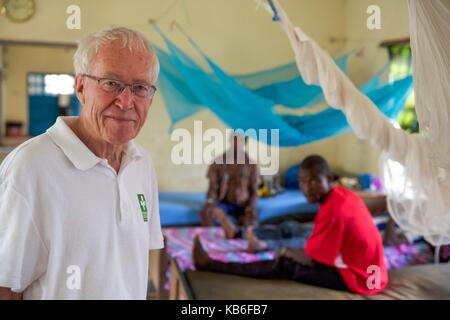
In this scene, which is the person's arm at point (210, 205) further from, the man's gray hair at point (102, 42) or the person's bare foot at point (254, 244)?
the man's gray hair at point (102, 42)

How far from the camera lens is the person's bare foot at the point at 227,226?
2941 mm

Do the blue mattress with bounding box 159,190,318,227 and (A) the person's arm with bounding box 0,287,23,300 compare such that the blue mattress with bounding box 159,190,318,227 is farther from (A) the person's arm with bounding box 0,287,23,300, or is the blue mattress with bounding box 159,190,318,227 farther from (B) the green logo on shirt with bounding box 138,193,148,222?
(A) the person's arm with bounding box 0,287,23,300

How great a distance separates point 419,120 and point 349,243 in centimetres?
96

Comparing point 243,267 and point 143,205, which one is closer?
point 143,205

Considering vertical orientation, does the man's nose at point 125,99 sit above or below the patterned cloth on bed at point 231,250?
above

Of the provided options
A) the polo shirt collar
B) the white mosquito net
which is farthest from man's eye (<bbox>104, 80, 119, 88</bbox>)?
the white mosquito net

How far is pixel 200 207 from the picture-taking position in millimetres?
3027

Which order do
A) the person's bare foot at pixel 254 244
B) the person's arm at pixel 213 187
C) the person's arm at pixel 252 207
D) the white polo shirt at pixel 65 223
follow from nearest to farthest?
the white polo shirt at pixel 65 223 < the person's arm at pixel 213 187 < the person's bare foot at pixel 254 244 < the person's arm at pixel 252 207

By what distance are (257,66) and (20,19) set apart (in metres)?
1.46

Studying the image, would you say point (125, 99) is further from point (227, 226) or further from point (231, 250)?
point (227, 226)

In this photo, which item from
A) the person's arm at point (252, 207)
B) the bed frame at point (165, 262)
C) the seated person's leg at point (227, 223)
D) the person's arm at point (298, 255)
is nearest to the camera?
the bed frame at point (165, 262)

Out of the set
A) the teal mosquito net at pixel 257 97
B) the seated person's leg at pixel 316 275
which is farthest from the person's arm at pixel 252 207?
the seated person's leg at pixel 316 275

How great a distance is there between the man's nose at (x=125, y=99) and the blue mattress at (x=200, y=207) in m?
1.69

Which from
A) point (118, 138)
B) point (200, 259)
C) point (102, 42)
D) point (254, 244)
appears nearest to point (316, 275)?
point (200, 259)
